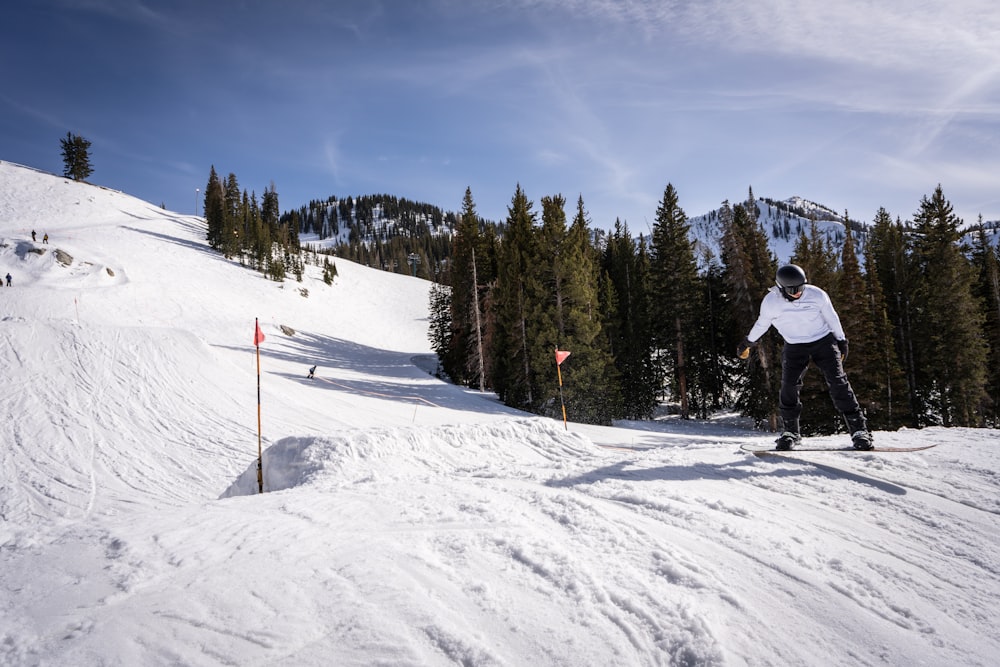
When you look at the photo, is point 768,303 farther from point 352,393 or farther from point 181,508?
point 352,393

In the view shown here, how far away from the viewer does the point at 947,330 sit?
77.3 ft

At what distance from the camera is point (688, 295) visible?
29250 millimetres

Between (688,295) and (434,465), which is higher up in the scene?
(688,295)

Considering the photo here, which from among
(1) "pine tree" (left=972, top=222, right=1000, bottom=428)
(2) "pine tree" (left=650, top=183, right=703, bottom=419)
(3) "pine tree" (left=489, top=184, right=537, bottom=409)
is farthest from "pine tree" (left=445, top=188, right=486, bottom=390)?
(1) "pine tree" (left=972, top=222, right=1000, bottom=428)

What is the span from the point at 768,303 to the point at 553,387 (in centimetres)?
1614

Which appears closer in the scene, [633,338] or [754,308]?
[754,308]

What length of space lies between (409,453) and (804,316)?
258 inches

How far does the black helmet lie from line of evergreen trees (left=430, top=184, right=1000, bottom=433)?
16.1m

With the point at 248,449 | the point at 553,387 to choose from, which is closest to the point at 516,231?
the point at 553,387

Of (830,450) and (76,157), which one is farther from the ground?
(76,157)

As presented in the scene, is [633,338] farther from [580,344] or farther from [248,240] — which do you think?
[248,240]

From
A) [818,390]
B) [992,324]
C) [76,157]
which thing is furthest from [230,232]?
[992,324]

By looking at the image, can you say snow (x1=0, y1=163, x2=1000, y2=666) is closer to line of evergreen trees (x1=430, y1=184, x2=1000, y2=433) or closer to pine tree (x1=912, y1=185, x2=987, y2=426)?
line of evergreen trees (x1=430, y1=184, x2=1000, y2=433)

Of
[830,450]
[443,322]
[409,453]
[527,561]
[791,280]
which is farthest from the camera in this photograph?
[443,322]
